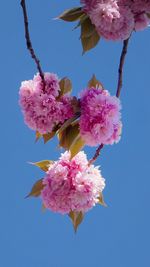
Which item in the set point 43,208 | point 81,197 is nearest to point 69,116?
point 81,197

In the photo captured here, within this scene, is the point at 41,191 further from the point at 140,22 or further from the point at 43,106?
the point at 140,22

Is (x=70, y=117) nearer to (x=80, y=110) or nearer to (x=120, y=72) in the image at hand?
(x=80, y=110)

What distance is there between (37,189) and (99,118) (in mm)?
429

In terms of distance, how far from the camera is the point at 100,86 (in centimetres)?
222

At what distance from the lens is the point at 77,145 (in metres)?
2.18

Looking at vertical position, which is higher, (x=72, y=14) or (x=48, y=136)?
(x=72, y=14)

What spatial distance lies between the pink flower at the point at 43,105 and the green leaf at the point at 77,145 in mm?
81

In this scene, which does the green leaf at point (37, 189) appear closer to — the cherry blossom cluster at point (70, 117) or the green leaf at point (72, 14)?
the cherry blossom cluster at point (70, 117)

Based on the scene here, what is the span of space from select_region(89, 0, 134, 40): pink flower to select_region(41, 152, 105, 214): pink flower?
0.46m

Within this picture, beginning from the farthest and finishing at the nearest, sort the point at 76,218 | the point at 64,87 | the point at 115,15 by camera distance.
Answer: the point at 76,218
the point at 64,87
the point at 115,15

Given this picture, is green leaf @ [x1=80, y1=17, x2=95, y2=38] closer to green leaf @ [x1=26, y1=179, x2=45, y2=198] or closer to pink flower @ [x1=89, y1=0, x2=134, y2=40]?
pink flower @ [x1=89, y1=0, x2=134, y2=40]

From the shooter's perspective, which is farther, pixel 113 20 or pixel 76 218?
pixel 76 218

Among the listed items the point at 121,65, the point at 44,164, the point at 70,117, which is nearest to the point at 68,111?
the point at 70,117

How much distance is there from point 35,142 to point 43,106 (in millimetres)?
179
